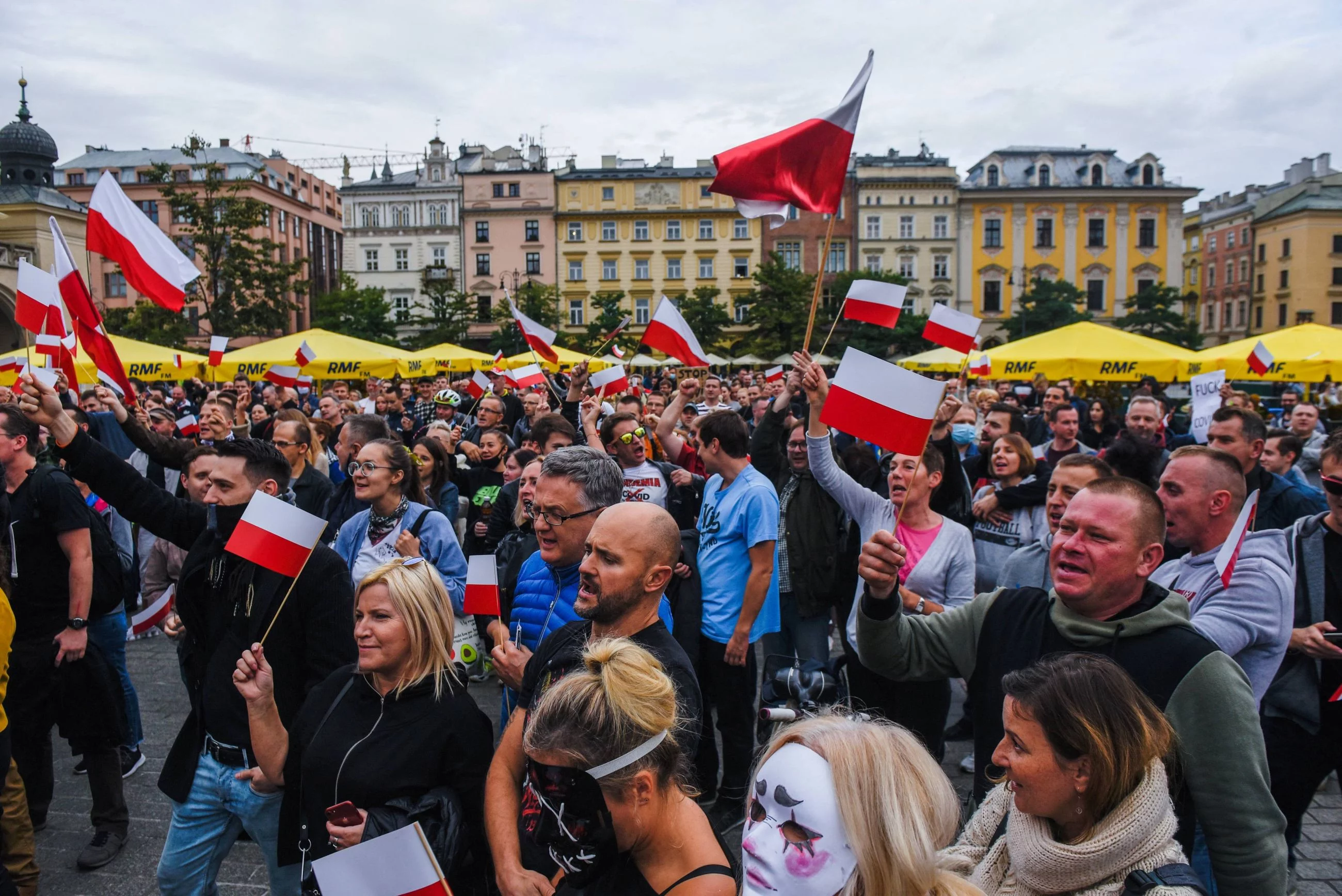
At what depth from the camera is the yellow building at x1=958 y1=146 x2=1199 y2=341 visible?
64.8 metres

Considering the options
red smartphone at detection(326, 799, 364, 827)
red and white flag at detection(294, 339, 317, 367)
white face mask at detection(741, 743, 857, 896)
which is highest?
red and white flag at detection(294, 339, 317, 367)

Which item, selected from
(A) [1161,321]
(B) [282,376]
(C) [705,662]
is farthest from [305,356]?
(A) [1161,321]

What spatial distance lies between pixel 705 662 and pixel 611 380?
14.2ft

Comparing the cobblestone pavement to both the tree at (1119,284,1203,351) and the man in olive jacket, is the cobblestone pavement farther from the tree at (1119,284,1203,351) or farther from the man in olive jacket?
the tree at (1119,284,1203,351)

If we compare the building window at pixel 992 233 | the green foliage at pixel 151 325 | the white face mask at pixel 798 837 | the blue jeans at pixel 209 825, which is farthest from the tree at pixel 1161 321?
the white face mask at pixel 798 837

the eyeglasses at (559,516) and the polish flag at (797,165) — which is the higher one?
the polish flag at (797,165)

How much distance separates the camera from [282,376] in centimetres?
1292

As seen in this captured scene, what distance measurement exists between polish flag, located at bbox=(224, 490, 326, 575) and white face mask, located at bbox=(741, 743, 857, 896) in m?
1.78

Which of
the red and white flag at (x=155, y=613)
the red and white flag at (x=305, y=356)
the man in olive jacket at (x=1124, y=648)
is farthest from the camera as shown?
the red and white flag at (x=305, y=356)

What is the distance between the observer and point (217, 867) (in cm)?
306

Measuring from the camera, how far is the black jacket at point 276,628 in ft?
10.0

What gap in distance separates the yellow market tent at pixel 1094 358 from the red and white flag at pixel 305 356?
11.3 m

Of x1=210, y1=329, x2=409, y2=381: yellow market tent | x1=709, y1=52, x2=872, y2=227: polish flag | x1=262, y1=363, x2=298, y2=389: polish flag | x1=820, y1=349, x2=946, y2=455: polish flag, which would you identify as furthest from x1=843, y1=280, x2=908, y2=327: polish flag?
x1=210, y1=329, x2=409, y2=381: yellow market tent

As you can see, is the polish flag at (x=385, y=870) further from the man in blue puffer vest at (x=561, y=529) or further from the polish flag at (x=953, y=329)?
the polish flag at (x=953, y=329)
